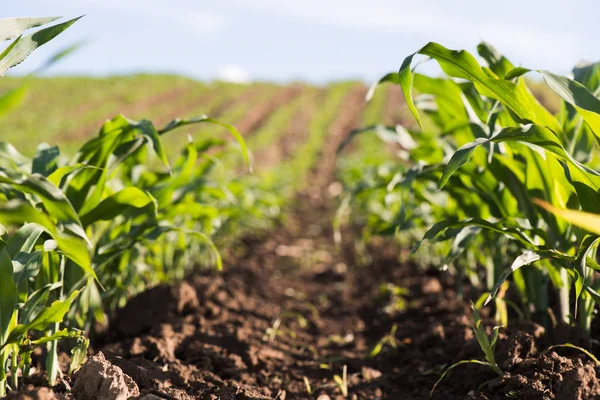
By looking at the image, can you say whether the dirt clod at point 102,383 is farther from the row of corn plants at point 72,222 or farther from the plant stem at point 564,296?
the plant stem at point 564,296

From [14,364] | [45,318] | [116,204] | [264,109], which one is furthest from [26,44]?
[264,109]

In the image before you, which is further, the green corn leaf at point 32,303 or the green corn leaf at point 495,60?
the green corn leaf at point 495,60

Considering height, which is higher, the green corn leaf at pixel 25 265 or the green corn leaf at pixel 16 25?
the green corn leaf at pixel 16 25

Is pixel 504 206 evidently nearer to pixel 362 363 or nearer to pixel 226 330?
pixel 362 363

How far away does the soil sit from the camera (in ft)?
5.09

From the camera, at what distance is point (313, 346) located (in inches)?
108

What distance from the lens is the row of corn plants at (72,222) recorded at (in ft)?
4.38

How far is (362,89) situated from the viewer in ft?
104

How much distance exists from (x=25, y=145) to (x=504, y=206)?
17.9 meters

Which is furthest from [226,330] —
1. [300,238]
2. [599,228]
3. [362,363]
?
[300,238]

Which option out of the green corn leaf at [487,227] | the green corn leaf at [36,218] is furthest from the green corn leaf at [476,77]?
the green corn leaf at [36,218]

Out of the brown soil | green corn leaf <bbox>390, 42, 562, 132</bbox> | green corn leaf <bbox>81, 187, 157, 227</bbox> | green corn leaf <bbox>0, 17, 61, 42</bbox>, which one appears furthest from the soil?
the brown soil

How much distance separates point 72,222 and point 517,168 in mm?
1485

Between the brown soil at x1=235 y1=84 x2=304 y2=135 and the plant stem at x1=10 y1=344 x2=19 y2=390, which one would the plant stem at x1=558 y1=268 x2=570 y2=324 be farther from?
the brown soil at x1=235 y1=84 x2=304 y2=135
